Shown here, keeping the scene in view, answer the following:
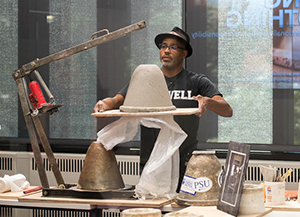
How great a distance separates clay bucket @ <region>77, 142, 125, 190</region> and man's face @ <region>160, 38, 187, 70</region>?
0.77 meters

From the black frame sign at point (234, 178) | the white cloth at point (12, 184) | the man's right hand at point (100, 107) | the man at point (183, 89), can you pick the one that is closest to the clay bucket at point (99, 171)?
the man's right hand at point (100, 107)

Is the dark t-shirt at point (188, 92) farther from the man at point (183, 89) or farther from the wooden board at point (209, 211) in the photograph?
the wooden board at point (209, 211)

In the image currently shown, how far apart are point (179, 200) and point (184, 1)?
6.30 ft

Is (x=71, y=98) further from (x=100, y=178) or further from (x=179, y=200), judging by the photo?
(x=179, y=200)

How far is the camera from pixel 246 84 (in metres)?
3.15

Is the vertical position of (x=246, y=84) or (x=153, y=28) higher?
(x=153, y=28)

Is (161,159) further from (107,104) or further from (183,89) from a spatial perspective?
(183,89)

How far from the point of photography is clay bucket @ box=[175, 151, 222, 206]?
1794mm

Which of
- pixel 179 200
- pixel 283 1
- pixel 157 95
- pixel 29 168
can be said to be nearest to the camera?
pixel 179 200

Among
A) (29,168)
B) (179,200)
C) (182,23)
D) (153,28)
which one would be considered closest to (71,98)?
(29,168)

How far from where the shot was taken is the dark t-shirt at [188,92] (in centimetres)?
246

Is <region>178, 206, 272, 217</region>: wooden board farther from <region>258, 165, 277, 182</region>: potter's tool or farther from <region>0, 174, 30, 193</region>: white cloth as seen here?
<region>0, 174, 30, 193</region>: white cloth

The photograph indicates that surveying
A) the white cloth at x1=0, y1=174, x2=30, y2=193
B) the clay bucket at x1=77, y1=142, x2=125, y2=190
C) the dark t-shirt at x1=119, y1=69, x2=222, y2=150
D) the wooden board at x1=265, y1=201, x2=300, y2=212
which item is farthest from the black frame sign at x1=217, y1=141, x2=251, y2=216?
the white cloth at x1=0, y1=174, x2=30, y2=193

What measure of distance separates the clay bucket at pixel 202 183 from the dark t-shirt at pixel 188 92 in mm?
564
